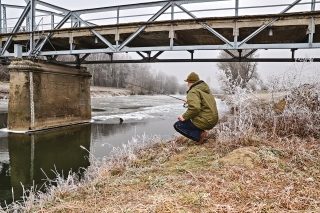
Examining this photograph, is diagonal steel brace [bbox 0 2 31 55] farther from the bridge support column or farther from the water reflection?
the water reflection

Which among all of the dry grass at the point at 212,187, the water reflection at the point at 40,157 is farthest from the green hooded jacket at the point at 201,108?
the water reflection at the point at 40,157

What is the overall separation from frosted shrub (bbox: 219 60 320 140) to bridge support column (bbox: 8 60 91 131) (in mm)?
10112

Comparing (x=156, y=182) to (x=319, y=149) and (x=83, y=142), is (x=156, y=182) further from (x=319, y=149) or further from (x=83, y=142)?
(x=83, y=142)

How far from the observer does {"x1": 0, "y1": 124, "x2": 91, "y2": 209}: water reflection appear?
6.98 metres

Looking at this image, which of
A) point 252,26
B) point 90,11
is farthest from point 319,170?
point 90,11

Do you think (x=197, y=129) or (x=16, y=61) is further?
(x=16, y=61)

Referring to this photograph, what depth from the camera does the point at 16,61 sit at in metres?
12.8

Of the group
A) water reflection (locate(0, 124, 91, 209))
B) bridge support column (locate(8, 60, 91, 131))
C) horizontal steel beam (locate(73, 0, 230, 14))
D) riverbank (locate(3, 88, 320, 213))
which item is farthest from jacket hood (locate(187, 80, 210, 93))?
bridge support column (locate(8, 60, 91, 131))

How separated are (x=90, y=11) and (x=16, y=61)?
4.62m

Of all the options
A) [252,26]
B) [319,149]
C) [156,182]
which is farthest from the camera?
[252,26]

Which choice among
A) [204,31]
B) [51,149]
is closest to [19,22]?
[51,149]

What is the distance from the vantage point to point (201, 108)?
5.52m

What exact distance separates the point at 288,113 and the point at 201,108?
103 inches

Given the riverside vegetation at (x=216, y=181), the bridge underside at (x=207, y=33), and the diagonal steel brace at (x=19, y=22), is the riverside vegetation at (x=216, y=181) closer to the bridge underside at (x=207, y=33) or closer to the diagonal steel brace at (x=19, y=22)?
the bridge underside at (x=207, y=33)
